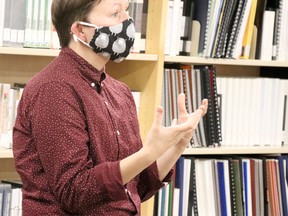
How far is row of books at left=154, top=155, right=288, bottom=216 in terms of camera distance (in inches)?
108

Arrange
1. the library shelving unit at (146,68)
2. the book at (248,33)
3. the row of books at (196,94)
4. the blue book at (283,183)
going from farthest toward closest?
the blue book at (283,183) → the book at (248,33) → the row of books at (196,94) → the library shelving unit at (146,68)

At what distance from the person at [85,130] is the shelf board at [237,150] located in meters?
0.87

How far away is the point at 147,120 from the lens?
2641 mm

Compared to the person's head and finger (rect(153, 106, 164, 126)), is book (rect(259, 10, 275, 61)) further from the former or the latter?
finger (rect(153, 106, 164, 126))

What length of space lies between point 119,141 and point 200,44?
106 centimetres

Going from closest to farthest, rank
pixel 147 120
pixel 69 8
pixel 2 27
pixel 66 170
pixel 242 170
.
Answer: pixel 66 170, pixel 69 8, pixel 2 27, pixel 147 120, pixel 242 170

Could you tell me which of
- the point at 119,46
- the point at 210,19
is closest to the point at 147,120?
the point at 210,19

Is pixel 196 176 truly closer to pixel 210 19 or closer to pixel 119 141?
pixel 210 19

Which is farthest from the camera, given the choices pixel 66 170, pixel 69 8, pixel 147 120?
pixel 147 120

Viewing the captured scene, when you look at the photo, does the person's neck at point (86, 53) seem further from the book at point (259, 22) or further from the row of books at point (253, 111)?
the book at point (259, 22)

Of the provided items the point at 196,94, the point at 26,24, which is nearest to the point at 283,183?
the point at 196,94

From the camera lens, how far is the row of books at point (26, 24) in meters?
2.33

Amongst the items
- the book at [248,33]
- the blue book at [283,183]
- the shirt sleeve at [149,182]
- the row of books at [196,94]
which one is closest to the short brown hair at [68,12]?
the shirt sleeve at [149,182]

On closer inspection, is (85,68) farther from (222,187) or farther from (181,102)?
(222,187)
